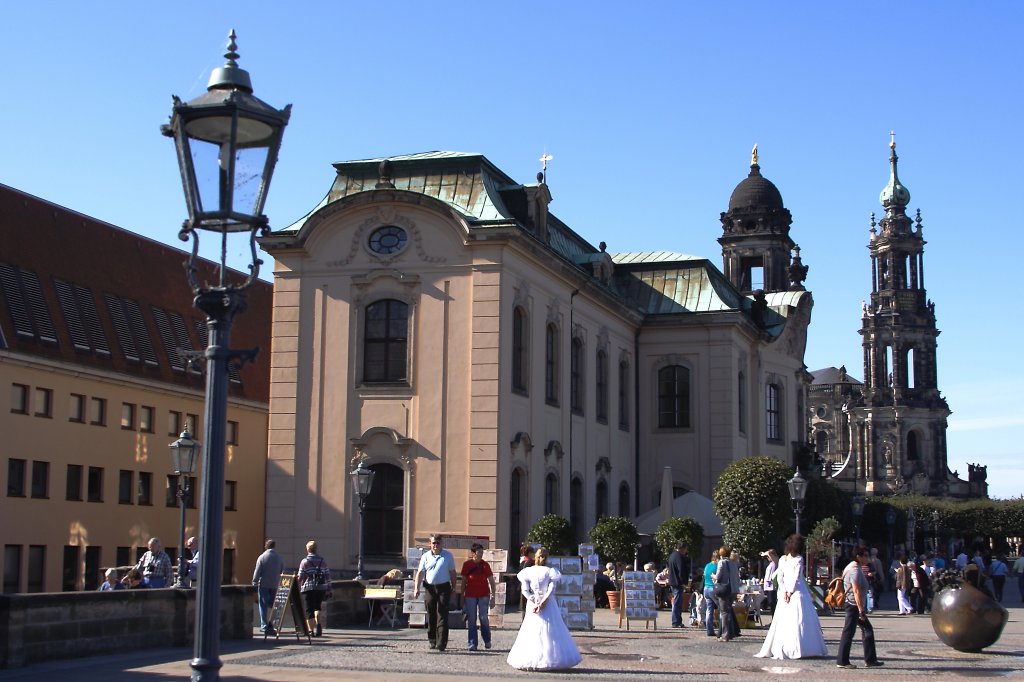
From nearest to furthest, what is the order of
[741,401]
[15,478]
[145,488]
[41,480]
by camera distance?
1. [15,478]
2. [41,480]
3. [145,488]
4. [741,401]

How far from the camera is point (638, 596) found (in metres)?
25.4

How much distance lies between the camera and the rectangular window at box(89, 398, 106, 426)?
43.4 meters

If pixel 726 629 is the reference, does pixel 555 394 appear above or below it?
above

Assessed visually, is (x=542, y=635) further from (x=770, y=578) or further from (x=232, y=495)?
(x=232, y=495)

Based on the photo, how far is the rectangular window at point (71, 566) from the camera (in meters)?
41.9

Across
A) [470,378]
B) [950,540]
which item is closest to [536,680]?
[470,378]

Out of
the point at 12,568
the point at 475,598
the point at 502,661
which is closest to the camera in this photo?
the point at 502,661

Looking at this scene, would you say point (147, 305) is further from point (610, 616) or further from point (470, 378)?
point (610, 616)

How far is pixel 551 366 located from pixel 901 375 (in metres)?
96.1

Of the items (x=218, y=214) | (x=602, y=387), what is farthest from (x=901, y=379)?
(x=218, y=214)

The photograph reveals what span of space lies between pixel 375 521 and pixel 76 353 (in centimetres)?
1453

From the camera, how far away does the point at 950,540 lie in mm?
87312

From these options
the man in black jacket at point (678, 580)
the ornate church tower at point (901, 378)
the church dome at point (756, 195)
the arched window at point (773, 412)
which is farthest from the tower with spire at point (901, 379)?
the man in black jacket at point (678, 580)

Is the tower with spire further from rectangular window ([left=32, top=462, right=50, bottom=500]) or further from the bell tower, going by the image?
rectangular window ([left=32, top=462, right=50, bottom=500])
